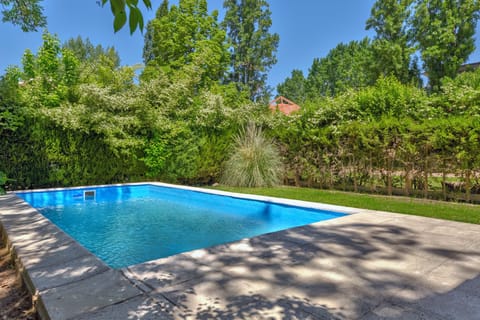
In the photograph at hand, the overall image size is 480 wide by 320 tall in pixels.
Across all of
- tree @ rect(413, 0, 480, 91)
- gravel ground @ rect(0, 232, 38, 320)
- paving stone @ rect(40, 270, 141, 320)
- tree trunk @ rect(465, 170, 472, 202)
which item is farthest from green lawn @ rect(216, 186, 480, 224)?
tree @ rect(413, 0, 480, 91)

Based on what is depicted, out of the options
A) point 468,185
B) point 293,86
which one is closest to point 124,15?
point 468,185

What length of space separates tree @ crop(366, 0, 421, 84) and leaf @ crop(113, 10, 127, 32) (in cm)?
2299

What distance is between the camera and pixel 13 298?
8.64ft

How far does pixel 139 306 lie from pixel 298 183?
8565 millimetres

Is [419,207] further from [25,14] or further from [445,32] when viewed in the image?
[445,32]

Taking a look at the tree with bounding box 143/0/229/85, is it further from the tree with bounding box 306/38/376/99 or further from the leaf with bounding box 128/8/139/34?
the leaf with bounding box 128/8/139/34

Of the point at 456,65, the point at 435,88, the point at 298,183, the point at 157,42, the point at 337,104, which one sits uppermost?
the point at 157,42

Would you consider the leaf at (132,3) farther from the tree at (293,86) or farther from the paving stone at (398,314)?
the tree at (293,86)

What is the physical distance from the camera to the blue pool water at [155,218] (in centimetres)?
471

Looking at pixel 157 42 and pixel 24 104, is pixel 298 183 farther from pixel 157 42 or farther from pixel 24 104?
pixel 157 42

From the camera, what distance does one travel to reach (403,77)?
21500 millimetres

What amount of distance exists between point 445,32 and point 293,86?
32527 millimetres

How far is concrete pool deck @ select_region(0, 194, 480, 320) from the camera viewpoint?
2.03 meters

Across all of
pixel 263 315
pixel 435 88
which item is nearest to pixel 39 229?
pixel 263 315
